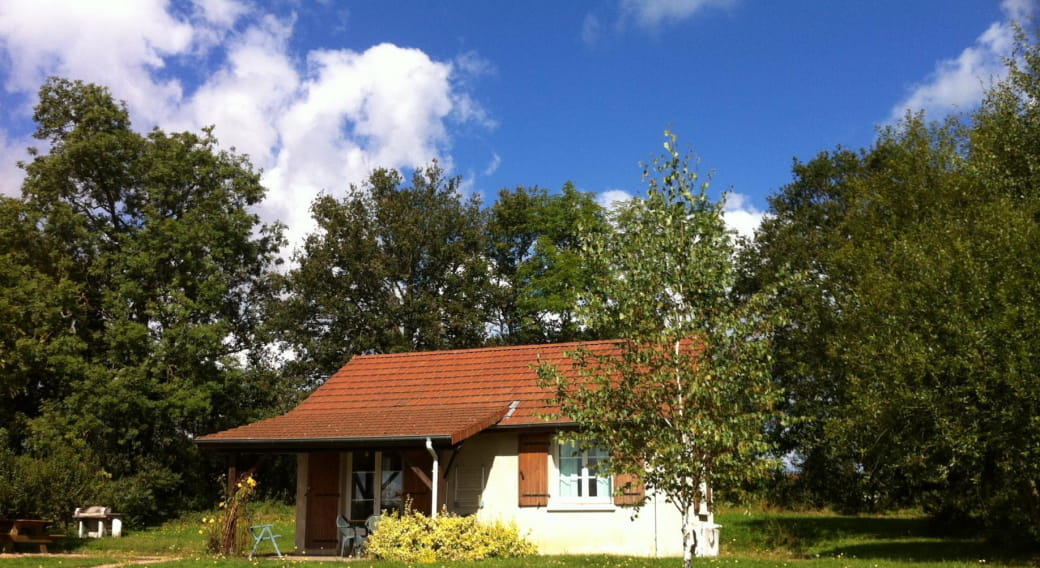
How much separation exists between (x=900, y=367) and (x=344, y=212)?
86.8 feet

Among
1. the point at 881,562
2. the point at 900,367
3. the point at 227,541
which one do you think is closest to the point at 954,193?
the point at 900,367

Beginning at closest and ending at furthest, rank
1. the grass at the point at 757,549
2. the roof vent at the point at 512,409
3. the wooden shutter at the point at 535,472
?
the grass at the point at 757,549 < the wooden shutter at the point at 535,472 < the roof vent at the point at 512,409

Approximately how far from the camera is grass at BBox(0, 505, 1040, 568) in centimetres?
1445

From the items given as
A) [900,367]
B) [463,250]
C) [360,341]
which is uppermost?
[463,250]

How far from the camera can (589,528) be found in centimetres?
1711

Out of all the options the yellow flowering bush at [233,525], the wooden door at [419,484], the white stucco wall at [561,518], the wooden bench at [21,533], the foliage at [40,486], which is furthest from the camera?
the foliage at [40,486]

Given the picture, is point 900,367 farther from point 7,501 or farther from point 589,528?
point 7,501

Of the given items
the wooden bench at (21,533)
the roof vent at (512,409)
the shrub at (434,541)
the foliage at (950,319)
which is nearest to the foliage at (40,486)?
the wooden bench at (21,533)

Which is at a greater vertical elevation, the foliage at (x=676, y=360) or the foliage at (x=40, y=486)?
the foliage at (x=676, y=360)

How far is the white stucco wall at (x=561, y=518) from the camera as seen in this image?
16.7 metres

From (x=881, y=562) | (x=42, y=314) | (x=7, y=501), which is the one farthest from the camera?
(x=42, y=314)

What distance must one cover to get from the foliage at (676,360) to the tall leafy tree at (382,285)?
25.2m

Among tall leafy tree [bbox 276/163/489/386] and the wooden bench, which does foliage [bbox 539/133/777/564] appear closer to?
the wooden bench

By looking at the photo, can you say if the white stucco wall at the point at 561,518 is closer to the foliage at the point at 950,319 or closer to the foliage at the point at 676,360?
the foliage at the point at 950,319
